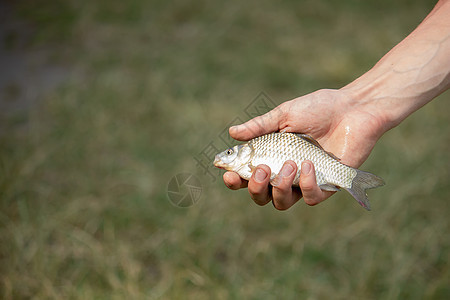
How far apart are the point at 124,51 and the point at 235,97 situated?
7.58ft

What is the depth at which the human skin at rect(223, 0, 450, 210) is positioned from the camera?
2.51m

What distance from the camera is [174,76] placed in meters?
6.59

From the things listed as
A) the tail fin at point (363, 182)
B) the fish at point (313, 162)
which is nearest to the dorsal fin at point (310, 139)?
the fish at point (313, 162)

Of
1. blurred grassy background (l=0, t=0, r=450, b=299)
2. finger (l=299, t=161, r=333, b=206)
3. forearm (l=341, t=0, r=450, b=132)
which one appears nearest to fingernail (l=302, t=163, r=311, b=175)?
finger (l=299, t=161, r=333, b=206)

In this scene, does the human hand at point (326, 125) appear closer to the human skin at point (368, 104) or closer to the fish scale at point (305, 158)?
the human skin at point (368, 104)

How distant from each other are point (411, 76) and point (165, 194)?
8.89 feet

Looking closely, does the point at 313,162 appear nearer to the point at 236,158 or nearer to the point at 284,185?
the point at 284,185

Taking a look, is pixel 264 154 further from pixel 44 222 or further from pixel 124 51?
pixel 124 51

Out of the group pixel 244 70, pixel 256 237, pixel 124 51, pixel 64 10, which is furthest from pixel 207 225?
pixel 64 10

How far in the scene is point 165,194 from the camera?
4410 mm

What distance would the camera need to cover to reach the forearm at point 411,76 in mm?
2508

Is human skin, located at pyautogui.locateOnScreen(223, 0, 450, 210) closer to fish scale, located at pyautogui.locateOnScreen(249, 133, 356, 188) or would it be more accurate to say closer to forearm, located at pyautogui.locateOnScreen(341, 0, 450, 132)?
forearm, located at pyautogui.locateOnScreen(341, 0, 450, 132)

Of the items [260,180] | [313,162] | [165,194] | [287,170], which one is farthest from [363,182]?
[165,194]

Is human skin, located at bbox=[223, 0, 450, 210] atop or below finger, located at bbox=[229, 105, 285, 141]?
below
